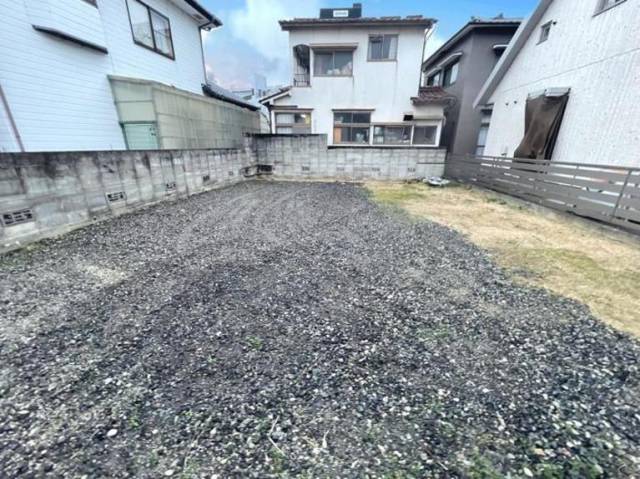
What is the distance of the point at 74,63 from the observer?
6.00m

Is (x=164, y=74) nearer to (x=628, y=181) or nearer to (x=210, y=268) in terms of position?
(x=210, y=268)

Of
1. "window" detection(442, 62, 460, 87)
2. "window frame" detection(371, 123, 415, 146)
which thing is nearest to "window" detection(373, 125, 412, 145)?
"window frame" detection(371, 123, 415, 146)

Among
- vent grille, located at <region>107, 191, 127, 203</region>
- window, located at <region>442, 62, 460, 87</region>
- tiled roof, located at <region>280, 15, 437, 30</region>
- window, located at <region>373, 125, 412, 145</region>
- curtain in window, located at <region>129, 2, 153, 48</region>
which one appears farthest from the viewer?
window, located at <region>442, 62, 460, 87</region>

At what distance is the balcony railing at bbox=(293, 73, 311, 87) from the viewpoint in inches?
441

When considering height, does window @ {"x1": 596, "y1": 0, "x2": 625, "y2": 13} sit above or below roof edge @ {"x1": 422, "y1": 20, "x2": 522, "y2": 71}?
below

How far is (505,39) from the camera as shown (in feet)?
35.3

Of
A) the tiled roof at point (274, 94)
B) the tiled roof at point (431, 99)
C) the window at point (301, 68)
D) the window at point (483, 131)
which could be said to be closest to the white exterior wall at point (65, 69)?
the tiled roof at point (274, 94)

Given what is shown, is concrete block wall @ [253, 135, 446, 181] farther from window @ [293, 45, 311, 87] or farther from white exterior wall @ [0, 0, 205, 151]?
white exterior wall @ [0, 0, 205, 151]

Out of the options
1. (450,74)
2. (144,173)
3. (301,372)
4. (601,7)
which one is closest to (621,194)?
(601,7)

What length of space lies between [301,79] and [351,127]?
9.34ft

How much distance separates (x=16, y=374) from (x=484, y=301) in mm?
3736

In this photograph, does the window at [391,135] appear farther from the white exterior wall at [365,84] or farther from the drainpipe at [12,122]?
the drainpipe at [12,122]

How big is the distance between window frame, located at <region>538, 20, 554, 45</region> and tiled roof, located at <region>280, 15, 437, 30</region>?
396 centimetres

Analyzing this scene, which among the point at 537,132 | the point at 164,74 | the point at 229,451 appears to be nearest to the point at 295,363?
the point at 229,451
